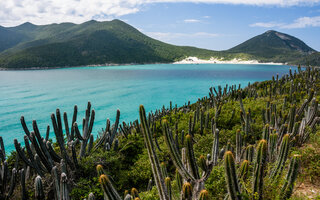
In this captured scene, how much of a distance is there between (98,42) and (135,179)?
5218 inches

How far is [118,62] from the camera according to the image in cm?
10788

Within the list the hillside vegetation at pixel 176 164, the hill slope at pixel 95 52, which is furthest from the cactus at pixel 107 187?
the hill slope at pixel 95 52

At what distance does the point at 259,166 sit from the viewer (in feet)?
7.45

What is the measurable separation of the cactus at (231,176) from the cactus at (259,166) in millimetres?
399

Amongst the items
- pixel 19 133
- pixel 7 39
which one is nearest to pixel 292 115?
pixel 19 133

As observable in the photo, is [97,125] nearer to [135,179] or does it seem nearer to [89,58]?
[135,179]

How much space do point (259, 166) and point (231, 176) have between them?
1.53ft

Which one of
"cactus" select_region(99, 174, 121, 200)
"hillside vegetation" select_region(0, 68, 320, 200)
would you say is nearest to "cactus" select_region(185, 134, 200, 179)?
"hillside vegetation" select_region(0, 68, 320, 200)

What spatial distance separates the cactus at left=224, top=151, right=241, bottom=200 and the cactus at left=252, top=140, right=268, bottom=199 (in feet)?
1.31

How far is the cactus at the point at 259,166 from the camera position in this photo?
218cm

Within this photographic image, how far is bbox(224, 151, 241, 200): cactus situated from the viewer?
76.1 inches

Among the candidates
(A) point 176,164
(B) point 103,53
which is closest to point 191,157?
(A) point 176,164

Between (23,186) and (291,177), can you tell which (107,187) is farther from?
(23,186)

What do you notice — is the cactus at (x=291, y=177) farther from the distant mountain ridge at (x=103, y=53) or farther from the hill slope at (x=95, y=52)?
the hill slope at (x=95, y=52)
